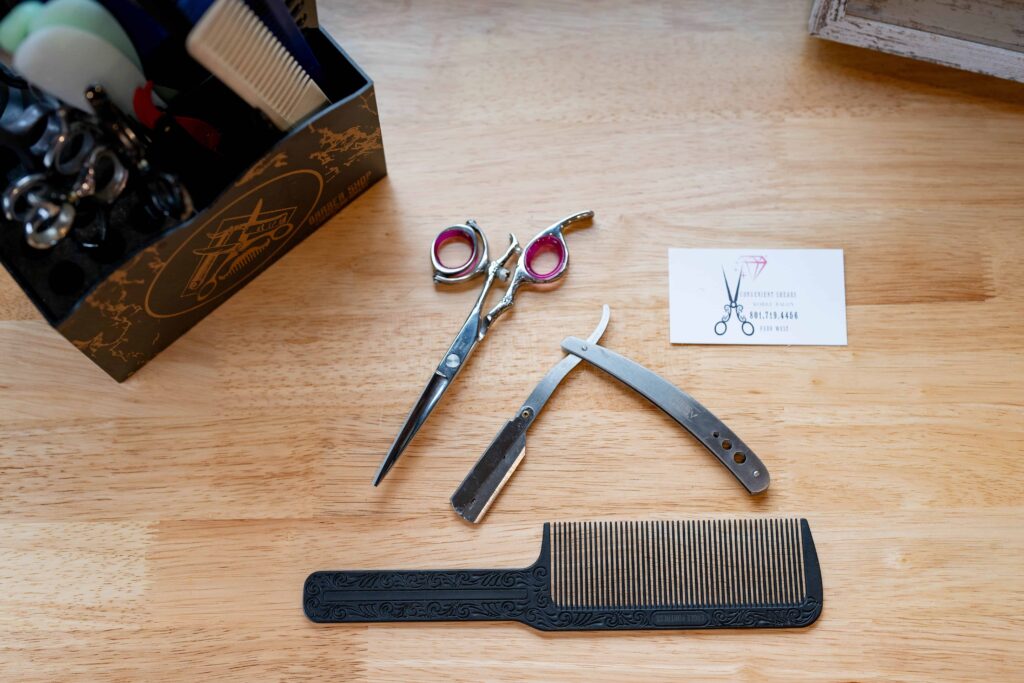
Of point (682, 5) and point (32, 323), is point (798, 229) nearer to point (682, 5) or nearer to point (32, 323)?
point (682, 5)

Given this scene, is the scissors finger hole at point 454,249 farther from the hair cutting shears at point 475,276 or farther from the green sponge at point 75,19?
the green sponge at point 75,19

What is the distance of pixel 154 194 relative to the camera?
0.86 metres

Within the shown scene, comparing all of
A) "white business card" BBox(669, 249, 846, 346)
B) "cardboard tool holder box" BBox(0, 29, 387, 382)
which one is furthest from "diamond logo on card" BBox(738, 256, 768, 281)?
"cardboard tool holder box" BBox(0, 29, 387, 382)

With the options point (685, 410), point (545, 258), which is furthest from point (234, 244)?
point (685, 410)

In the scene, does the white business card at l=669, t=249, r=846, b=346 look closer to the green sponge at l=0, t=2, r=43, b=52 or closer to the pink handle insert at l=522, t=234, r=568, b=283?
the pink handle insert at l=522, t=234, r=568, b=283

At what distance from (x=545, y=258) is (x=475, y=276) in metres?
0.09

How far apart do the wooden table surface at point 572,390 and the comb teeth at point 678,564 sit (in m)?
0.02

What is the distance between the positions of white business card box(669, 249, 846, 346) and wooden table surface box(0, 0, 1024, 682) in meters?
0.02

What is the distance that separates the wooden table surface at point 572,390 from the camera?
0.92 meters

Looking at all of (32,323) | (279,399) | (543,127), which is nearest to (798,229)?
(543,127)

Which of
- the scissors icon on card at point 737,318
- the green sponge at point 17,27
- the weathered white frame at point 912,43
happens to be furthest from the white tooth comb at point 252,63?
the weathered white frame at point 912,43

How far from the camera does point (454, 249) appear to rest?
104cm

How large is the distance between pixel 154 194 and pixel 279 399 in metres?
0.26

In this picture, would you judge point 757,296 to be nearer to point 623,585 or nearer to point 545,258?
point 545,258
